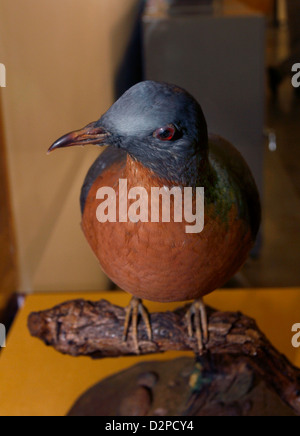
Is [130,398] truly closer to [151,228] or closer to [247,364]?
[247,364]

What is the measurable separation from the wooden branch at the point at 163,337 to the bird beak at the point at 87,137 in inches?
16.0

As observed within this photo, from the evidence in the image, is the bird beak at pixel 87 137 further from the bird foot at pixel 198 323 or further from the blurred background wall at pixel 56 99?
the bird foot at pixel 198 323

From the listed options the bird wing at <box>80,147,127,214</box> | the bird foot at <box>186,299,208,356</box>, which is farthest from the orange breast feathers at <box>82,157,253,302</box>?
the bird foot at <box>186,299,208,356</box>

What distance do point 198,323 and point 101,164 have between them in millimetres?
317

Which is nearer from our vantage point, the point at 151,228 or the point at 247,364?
the point at 151,228

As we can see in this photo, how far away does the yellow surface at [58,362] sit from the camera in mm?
988

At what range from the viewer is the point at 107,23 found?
93cm

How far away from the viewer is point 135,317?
3.01 feet

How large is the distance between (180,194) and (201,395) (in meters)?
0.47

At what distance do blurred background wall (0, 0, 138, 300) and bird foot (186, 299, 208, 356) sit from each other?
251 millimetres

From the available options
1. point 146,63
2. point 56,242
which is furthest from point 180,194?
point 56,242

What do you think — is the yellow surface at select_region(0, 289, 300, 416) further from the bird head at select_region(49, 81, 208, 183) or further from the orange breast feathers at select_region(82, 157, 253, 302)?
the bird head at select_region(49, 81, 208, 183)

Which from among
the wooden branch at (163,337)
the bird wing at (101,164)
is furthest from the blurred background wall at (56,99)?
the wooden branch at (163,337)
